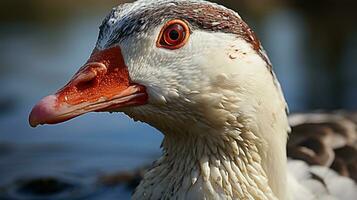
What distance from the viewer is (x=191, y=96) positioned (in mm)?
3492

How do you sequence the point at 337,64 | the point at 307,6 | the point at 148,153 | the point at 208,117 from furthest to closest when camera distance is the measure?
the point at 307,6, the point at 337,64, the point at 148,153, the point at 208,117

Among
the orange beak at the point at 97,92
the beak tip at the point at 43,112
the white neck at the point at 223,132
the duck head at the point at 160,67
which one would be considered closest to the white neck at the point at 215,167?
the white neck at the point at 223,132

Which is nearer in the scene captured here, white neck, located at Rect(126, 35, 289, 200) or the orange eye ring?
the orange eye ring

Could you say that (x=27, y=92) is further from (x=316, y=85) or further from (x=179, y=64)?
(x=179, y=64)

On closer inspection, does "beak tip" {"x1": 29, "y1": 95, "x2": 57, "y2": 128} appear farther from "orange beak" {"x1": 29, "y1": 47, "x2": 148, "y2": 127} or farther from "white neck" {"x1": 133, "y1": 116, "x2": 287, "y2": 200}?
"white neck" {"x1": 133, "y1": 116, "x2": 287, "y2": 200}

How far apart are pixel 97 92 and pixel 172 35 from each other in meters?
0.38

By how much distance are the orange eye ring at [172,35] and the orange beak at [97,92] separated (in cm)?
19

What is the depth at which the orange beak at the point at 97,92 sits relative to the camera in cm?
329

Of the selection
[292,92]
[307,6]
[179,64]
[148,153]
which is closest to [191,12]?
[179,64]

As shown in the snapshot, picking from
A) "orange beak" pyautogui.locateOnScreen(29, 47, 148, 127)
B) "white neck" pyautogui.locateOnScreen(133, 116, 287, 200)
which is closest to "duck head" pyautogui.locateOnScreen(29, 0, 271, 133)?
"orange beak" pyautogui.locateOnScreen(29, 47, 148, 127)

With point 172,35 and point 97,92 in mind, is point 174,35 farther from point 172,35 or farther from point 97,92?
point 97,92

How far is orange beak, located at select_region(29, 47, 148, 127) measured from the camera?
3.29 m

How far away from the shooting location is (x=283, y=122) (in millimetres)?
3869

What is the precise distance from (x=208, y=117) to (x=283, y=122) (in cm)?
45
